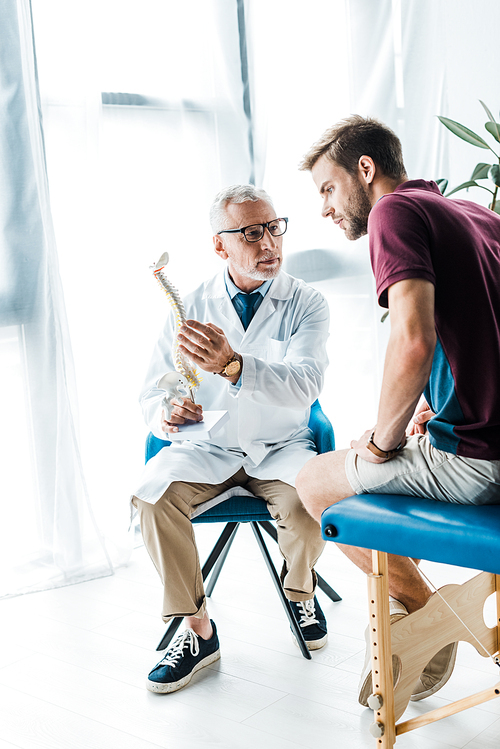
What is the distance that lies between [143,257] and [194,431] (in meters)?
1.21

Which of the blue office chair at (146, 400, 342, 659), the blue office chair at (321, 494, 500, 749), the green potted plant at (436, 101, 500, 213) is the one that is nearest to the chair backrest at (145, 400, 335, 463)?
the blue office chair at (146, 400, 342, 659)

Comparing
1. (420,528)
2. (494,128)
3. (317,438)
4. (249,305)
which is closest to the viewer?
(420,528)

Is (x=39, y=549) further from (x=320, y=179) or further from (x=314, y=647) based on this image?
(x=320, y=179)

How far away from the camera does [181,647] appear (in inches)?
78.8

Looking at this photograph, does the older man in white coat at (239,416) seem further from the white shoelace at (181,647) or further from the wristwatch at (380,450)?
the wristwatch at (380,450)

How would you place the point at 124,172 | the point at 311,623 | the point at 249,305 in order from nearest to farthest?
the point at 311,623
the point at 249,305
the point at 124,172

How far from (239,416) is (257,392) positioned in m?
0.18

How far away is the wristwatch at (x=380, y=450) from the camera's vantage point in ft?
5.05

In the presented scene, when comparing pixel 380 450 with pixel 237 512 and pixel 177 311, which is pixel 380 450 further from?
pixel 177 311

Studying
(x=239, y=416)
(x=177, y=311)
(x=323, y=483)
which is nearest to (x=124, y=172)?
(x=177, y=311)

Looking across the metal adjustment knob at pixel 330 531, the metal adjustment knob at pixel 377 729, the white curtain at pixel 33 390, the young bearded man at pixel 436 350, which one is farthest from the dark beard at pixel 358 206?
the white curtain at pixel 33 390

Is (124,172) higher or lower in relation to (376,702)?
higher

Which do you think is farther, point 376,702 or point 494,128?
point 494,128

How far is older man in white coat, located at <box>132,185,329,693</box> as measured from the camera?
198cm
